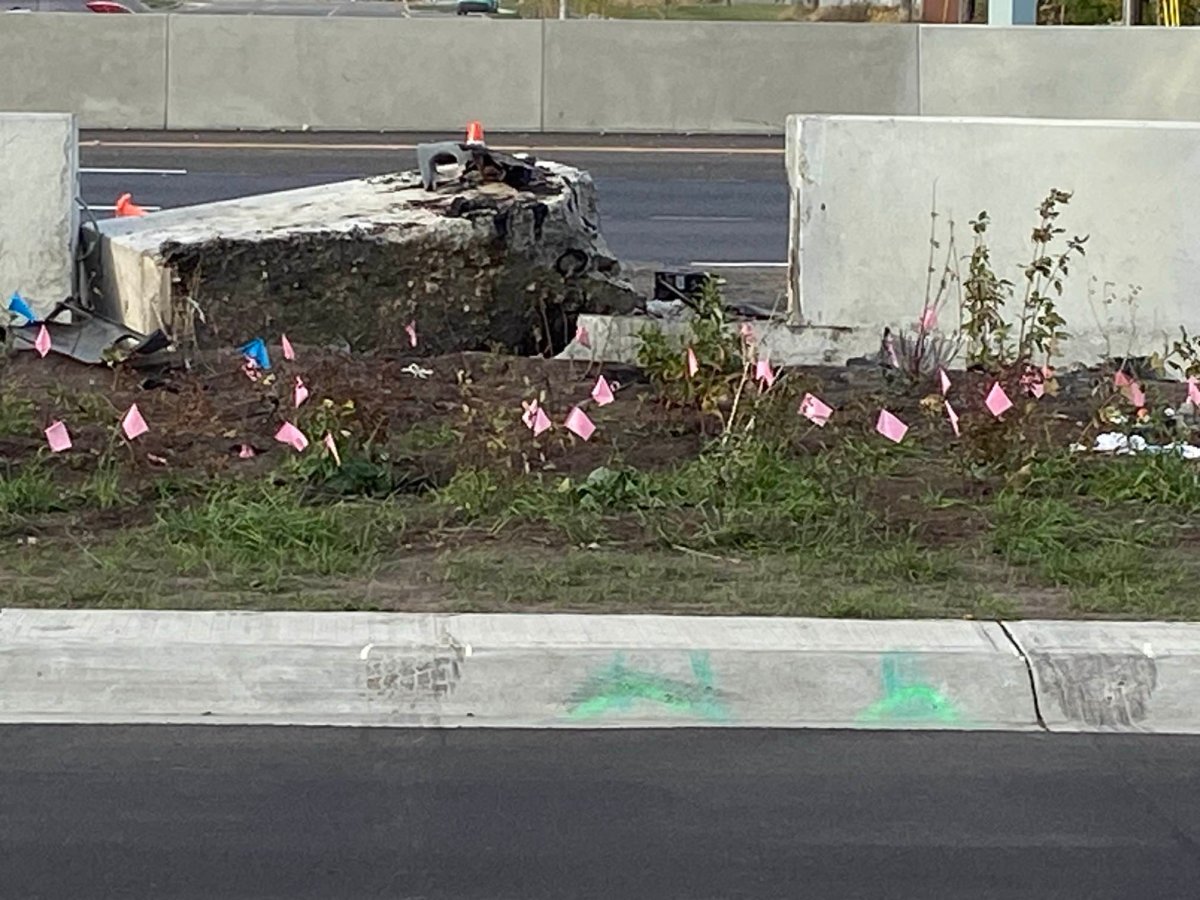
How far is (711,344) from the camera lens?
26.9ft

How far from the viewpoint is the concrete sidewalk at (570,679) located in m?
5.44

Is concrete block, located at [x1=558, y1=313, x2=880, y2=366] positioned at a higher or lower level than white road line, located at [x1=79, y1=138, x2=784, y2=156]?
lower

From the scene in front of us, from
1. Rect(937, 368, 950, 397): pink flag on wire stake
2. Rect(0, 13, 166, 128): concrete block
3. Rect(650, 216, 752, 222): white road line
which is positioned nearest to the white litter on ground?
Rect(937, 368, 950, 397): pink flag on wire stake

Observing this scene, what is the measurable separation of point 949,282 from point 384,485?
3.17 metres

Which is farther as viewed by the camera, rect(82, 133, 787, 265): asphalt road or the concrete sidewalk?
rect(82, 133, 787, 265): asphalt road

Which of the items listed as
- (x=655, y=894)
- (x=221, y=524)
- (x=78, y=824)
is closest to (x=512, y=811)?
(x=655, y=894)

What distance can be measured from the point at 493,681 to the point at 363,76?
1777 centimetres

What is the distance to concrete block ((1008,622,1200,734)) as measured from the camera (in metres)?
5.52

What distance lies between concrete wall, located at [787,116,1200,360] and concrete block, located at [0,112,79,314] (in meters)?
3.19

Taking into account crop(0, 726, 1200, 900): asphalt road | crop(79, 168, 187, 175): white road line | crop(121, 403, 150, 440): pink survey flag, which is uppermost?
crop(79, 168, 187, 175): white road line

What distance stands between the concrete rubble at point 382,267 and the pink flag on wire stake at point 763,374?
179 cm

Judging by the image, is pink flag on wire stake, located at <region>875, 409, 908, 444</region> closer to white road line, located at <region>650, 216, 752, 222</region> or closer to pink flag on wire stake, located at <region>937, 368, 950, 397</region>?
pink flag on wire stake, located at <region>937, 368, 950, 397</region>

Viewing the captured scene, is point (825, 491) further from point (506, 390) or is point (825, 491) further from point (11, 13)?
point (11, 13)

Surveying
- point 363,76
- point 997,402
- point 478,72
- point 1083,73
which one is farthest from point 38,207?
point 1083,73
